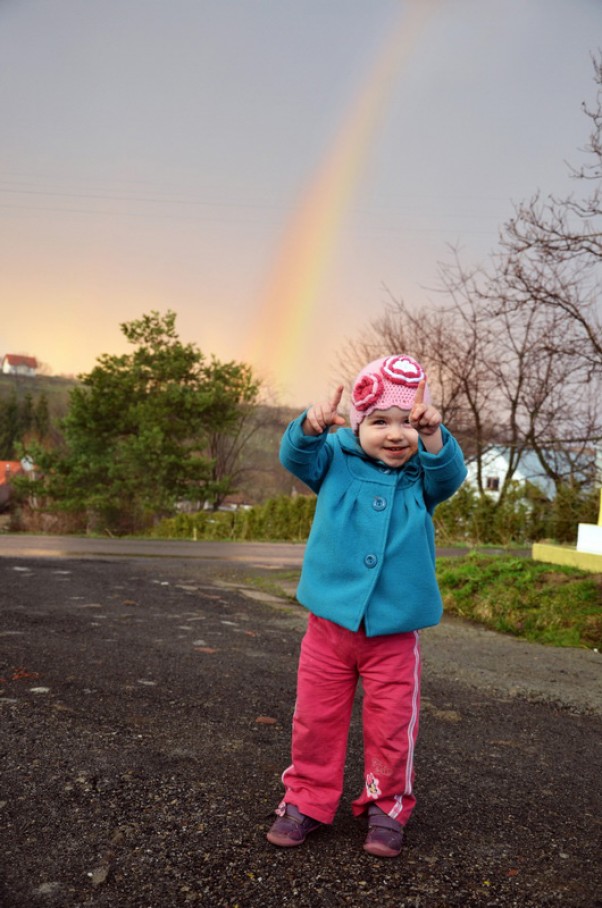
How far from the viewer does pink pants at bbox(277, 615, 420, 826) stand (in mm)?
2604

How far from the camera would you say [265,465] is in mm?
40875

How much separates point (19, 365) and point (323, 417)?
85729mm

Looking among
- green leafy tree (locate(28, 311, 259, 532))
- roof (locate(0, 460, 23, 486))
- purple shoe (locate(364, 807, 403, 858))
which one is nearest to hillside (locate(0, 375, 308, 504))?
green leafy tree (locate(28, 311, 259, 532))

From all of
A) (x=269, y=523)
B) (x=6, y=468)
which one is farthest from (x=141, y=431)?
(x=6, y=468)

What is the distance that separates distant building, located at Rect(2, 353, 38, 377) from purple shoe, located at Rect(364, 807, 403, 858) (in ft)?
258

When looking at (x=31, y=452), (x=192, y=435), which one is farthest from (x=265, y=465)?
(x=31, y=452)

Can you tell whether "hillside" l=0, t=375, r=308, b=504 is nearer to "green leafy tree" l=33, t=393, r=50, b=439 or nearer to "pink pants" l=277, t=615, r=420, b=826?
"green leafy tree" l=33, t=393, r=50, b=439

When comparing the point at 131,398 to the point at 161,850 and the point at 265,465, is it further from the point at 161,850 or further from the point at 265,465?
the point at 161,850

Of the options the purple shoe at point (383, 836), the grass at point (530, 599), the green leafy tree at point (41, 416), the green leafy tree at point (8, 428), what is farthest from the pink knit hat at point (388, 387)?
the green leafy tree at point (8, 428)

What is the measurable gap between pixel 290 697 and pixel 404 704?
5.12 ft

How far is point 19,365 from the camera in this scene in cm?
8300

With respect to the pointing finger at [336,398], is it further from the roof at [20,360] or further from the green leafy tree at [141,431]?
the roof at [20,360]

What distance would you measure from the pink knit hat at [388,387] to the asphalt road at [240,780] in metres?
1.37

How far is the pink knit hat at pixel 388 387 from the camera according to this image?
2750 mm
